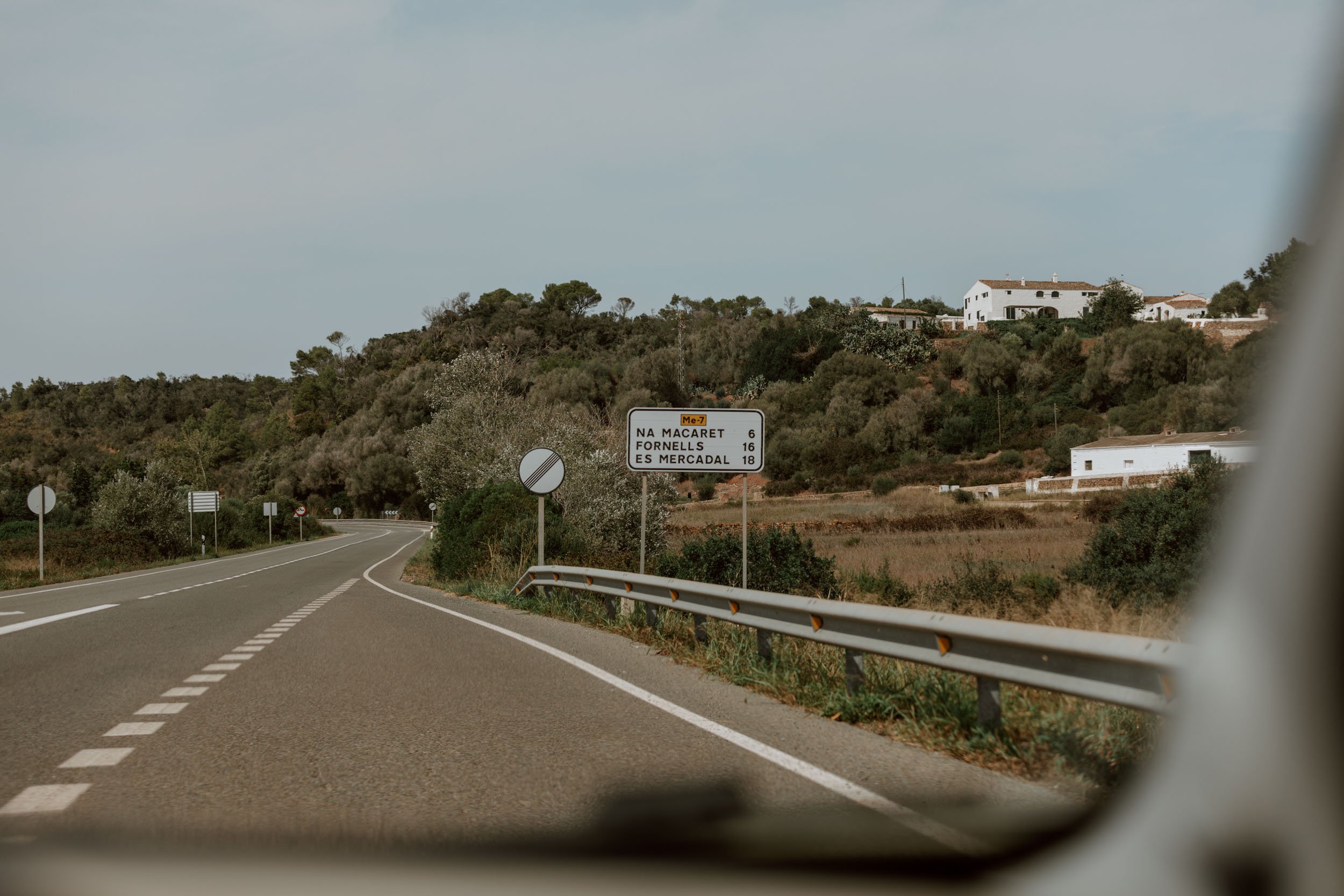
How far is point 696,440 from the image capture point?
16438 mm

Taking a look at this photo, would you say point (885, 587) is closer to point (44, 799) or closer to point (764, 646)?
point (764, 646)

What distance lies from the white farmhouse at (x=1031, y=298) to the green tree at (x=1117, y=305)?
21.9 m

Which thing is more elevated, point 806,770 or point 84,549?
point 806,770

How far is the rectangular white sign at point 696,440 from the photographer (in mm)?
16188

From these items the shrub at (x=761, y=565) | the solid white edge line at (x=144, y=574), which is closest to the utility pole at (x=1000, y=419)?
the solid white edge line at (x=144, y=574)

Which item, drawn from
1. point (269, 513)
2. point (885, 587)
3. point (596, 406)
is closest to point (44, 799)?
point (885, 587)

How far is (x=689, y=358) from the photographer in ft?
361

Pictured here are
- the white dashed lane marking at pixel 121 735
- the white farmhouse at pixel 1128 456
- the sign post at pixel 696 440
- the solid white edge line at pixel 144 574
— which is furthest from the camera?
the solid white edge line at pixel 144 574

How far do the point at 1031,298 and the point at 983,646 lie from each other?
136 meters

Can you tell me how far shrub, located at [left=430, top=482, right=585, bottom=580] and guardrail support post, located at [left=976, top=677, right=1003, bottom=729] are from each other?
17.1m

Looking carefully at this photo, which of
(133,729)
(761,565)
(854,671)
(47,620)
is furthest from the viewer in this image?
(761,565)

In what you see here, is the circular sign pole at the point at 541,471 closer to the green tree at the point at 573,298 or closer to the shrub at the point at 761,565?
the shrub at the point at 761,565

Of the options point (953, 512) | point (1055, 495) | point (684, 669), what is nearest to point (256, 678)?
point (684, 669)

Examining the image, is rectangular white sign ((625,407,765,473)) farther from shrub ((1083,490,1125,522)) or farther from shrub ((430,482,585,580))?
shrub ((1083,490,1125,522))
